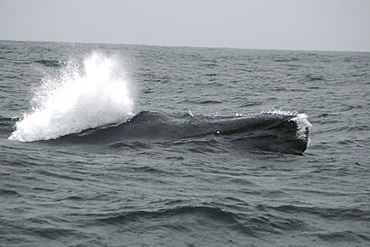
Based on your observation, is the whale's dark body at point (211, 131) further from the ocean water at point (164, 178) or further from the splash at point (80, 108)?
the splash at point (80, 108)

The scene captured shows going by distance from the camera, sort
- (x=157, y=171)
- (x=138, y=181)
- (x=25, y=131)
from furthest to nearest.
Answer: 1. (x=25, y=131)
2. (x=157, y=171)
3. (x=138, y=181)

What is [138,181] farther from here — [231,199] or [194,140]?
[194,140]

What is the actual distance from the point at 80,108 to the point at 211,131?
327 cm

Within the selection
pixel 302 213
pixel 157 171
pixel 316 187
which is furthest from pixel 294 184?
pixel 157 171

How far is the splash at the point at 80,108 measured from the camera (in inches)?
475

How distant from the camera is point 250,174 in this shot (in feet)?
31.6

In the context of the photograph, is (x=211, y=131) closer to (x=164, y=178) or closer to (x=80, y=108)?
(x=164, y=178)

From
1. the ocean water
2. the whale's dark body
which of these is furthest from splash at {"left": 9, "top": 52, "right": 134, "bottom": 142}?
the whale's dark body

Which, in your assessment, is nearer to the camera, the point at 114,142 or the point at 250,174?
the point at 250,174

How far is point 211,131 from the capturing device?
468 inches

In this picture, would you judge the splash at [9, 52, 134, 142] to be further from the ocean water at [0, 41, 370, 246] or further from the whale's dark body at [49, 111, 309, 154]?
the whale's dark body at [49, 111, 309, 154]

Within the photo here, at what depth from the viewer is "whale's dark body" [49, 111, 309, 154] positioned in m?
11.4

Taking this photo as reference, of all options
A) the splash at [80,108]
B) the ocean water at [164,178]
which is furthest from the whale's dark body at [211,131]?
the splash at [80,108]

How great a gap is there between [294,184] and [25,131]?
21.2ft
